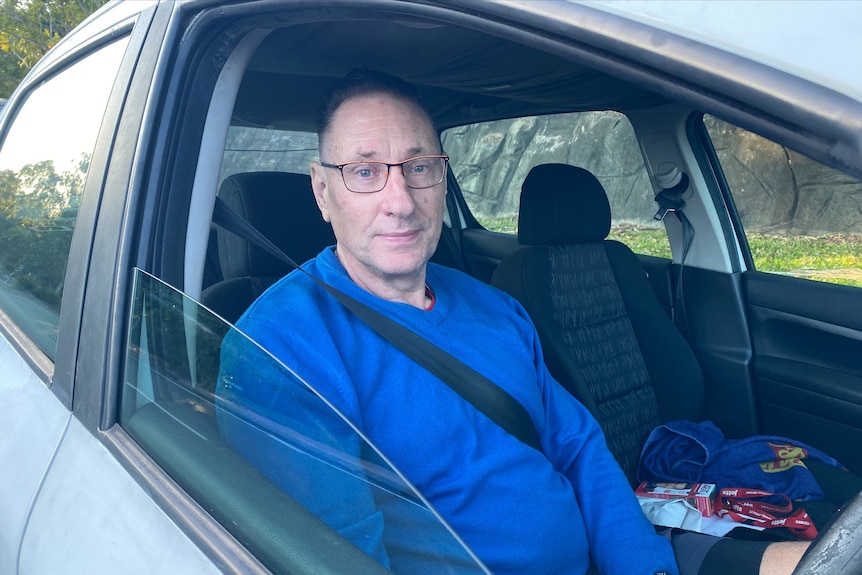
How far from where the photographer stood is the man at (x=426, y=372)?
4.75 ft

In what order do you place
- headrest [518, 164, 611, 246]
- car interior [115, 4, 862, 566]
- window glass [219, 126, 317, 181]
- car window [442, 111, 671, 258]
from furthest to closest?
car window [442, 111, 671, 258], headrest [518, 164, 611, 246], window glass [219, 126, 317, 181], car interior [115, 4, 862, 566]

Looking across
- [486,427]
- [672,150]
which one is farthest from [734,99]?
[672,150]

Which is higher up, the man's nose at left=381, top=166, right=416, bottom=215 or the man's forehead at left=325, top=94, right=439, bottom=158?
the man's forehead at left=325, top=94, right=439, bottom=158

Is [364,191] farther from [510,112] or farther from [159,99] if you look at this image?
[510,112]

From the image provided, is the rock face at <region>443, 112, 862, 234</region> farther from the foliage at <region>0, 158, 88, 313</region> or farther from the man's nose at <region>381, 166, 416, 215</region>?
the foliage at <region>0, 158, 88, 313</region>

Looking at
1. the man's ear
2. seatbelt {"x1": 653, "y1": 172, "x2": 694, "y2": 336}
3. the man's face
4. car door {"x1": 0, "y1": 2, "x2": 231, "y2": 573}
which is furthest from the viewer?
Result: seatbelt {"x1": 653, "y1": 172, "x2": 694, "y2": 336}

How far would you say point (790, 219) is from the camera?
323cm

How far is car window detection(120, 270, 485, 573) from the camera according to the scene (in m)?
0.93

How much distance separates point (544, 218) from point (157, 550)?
198cm

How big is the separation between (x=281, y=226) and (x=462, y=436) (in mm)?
1309

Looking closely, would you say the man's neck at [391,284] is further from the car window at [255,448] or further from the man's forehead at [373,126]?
the car window at [255,448]

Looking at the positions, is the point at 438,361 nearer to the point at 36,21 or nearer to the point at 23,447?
the point at 23,447

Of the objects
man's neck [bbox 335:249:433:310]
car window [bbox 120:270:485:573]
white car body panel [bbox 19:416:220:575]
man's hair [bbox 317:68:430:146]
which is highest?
man's hair [bbox 317:68:430:146]

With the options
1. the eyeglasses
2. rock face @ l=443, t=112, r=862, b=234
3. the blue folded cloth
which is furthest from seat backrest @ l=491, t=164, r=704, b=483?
the eyeglasses
